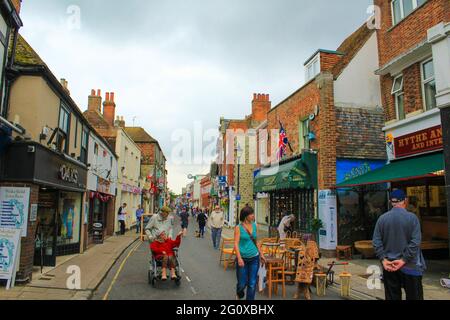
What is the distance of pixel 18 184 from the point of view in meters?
8.28

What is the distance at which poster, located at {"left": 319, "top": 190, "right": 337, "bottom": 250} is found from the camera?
1367 centimetres

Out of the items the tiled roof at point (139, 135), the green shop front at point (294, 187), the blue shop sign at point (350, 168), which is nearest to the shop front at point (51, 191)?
the green shop front at point (294, 187)

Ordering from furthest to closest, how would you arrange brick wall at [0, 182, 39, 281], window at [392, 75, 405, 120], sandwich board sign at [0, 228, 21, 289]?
window at [392, 75, 405, 120] < brick wall at [0, 182, 39, 281] < sandwich board sign at [0, 228, 21, 289]

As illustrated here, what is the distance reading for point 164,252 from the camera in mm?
8211

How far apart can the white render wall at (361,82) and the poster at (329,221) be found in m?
3.85

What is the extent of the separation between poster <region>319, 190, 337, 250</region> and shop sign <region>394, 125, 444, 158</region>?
2.85 m

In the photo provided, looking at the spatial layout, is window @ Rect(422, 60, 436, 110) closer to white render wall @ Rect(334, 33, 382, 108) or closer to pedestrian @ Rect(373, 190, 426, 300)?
white render wall @ Rect(334, 33, 382, 108)

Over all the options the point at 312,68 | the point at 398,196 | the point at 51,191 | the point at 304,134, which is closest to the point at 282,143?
the point at 304,134

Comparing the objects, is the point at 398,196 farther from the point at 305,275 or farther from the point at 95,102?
the point at 95,102

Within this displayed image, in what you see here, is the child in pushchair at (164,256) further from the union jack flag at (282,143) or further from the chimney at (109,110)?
the chimney at (109,110)

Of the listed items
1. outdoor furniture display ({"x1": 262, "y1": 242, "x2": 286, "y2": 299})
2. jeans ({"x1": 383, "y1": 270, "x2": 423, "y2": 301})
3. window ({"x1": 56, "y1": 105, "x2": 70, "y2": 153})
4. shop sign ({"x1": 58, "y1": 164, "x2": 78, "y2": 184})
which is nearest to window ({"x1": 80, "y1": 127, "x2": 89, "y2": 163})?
shop sign ({"x1": 58, "y1": 164, "x2": 78, "y2": 184})

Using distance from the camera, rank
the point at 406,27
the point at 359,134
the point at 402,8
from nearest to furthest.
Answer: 1. the point at 406,27
2. the point at 402,8
3. the point at 359,134

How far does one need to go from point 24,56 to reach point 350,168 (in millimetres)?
11880
